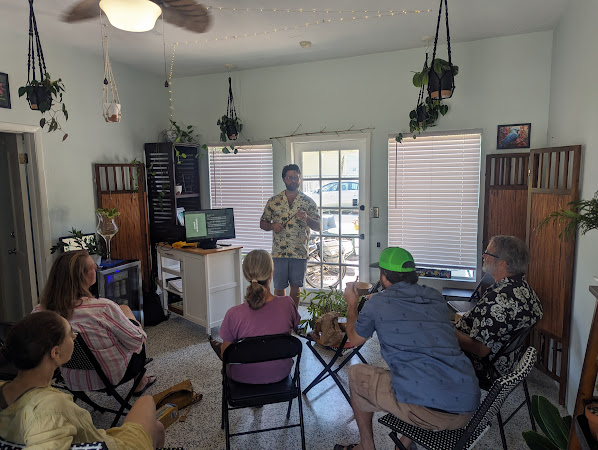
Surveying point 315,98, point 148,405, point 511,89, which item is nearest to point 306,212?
point 315,98

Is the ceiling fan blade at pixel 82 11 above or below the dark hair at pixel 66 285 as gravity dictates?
above

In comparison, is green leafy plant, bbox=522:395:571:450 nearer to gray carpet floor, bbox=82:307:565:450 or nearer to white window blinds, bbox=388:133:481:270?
gray carpet floor, bbox=82:307:565:450

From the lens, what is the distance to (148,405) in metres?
1.84

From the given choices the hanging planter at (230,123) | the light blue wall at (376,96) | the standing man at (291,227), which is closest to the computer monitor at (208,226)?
the standing man at (291,227)

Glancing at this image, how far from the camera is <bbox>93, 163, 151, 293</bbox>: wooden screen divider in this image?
14.0 feet

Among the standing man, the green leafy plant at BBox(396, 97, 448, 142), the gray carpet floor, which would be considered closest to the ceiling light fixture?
the standing man

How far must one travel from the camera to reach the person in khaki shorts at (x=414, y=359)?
1.77 m

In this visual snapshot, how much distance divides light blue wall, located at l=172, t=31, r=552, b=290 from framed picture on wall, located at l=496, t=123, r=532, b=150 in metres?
0.05

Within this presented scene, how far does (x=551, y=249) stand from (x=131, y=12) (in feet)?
10.6

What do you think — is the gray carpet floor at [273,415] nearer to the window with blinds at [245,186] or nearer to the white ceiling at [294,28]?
the window with blinds at [245,186]

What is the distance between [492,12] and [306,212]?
2.34 meters

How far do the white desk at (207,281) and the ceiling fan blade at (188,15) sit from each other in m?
1.98

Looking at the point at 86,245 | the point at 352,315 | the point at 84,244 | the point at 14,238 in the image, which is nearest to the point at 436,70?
the point at 352,315

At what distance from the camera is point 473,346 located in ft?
7.34
